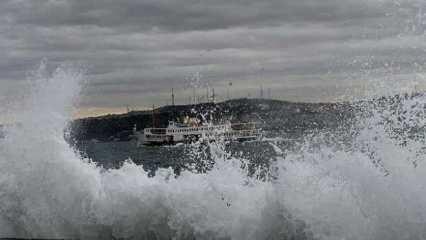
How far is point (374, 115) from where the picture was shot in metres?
18.1

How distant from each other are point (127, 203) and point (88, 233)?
136 centimetres

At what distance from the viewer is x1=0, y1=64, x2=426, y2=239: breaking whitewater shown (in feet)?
52.5

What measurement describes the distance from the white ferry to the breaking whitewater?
3239 inches

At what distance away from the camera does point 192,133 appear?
11219 centimetres

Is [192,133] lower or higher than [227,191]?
lower

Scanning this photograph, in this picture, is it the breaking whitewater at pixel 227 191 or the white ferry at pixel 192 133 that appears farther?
Answer: the white ferry at pixel 192 133

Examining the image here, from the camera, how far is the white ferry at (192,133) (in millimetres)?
108125

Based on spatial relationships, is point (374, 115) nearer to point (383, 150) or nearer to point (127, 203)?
point (383, 150)

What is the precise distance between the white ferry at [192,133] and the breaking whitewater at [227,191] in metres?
82.3

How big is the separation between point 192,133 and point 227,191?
308 ft

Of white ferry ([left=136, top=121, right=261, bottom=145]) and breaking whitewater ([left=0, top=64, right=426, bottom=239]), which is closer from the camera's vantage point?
breaking whitewater ([left=0, top=64, right=426, bottom=239])

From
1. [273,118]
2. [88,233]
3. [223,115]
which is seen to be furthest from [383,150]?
[273,118]

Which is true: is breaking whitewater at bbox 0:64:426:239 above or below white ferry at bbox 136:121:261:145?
above

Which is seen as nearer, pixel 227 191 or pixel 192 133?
pixel 227 191
